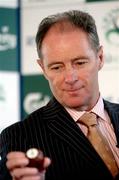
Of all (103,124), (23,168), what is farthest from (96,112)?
(23,168)

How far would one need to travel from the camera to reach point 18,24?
233cm

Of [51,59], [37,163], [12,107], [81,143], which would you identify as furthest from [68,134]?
[12,107]

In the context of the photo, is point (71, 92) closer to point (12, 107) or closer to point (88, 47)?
point (88, 47)

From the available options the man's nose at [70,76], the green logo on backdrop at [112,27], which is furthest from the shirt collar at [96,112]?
the green logo on backdrop at [112,27]

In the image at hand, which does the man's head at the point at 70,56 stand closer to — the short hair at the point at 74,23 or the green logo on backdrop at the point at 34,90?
the short hair at the point at 74,23

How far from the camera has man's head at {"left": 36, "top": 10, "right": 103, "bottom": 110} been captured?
1263mm

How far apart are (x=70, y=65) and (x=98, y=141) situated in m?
0.23

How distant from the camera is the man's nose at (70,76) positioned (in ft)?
4.10

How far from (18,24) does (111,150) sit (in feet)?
3.95

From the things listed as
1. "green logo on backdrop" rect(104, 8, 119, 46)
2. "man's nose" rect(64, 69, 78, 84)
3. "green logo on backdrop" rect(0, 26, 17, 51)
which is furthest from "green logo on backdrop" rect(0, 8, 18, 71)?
"man's nose" rect(64, 69, 78, 84)

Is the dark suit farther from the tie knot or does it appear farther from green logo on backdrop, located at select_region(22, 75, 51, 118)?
green logo on backdrop, located at select_region(22, 75, 51, 118)

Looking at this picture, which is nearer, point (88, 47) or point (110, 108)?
point (88, 47)

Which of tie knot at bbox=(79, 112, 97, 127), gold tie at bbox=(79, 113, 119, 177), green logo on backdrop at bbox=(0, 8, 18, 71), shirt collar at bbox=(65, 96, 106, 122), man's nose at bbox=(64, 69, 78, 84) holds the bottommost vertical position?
gold tie at bbox=(79, 113, 119, 177)

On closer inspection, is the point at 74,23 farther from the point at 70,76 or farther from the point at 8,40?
the point at 8,40
